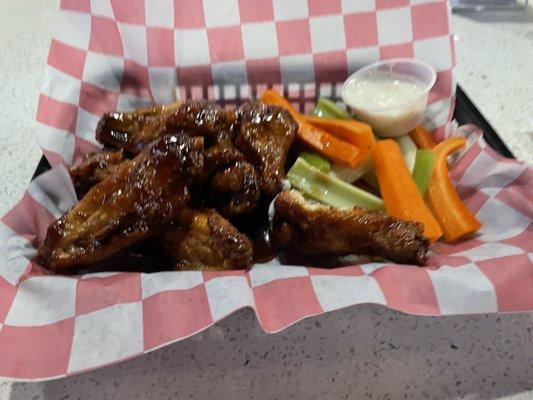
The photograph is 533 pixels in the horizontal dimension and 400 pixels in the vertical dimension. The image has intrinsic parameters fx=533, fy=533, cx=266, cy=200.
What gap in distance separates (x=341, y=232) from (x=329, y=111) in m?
0.49

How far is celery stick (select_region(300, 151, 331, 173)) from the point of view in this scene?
1281 millimetres

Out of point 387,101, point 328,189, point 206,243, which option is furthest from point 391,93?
point 206,243

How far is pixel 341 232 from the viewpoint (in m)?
1.07

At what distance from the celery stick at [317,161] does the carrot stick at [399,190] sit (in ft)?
0.39

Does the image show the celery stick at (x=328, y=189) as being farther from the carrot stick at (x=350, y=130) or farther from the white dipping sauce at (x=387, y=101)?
the white dipping sauce at (x=387, y=101)

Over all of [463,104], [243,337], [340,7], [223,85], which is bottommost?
[243,337]

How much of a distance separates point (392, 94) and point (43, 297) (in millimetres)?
976

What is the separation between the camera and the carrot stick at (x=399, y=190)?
1.17 m

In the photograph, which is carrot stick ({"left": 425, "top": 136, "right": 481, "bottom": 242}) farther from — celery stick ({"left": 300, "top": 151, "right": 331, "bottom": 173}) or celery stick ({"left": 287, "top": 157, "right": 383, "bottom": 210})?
celery stick ({"left": 300, "top": 151, "right": 331, "bottom": 173})

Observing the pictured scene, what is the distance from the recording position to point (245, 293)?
2.95ft

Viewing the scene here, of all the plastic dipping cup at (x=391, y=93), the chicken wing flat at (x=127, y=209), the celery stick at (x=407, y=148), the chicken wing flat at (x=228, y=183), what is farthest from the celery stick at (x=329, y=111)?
the chicken wing flat at (x=127, y=209)

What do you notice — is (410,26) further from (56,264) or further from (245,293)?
(56,264)

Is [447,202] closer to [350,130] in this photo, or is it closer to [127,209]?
[350,130]

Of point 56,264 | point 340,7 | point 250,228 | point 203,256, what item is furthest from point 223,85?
point 56,264
